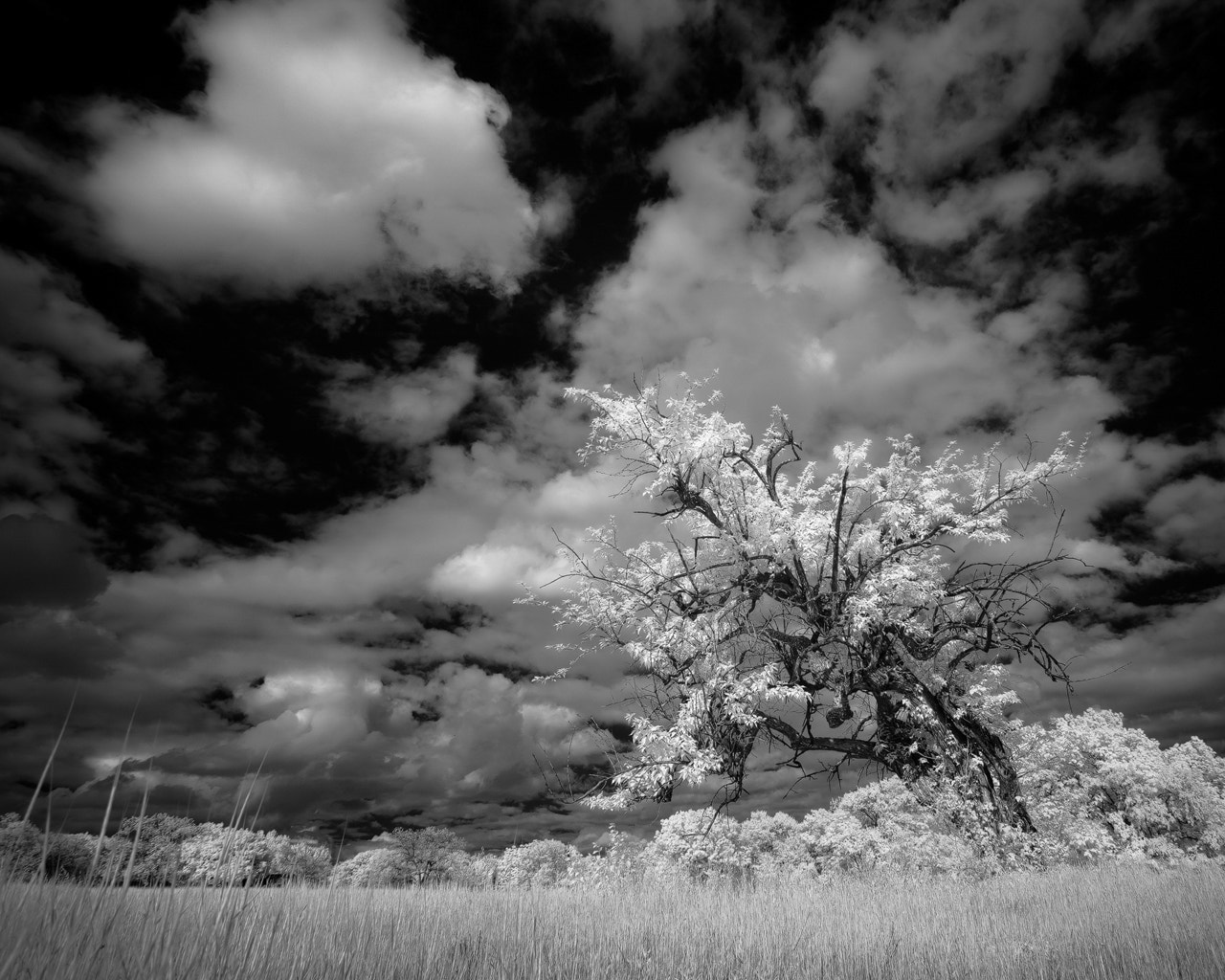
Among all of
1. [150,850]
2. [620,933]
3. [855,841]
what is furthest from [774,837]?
[150,850]

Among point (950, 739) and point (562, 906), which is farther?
point (950, 739)

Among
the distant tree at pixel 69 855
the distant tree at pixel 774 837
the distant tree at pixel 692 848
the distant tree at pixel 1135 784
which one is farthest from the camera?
the distant tree at pixel 774 837

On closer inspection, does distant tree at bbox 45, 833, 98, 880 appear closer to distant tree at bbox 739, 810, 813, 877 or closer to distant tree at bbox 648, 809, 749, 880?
distant tree at bbox 648, 809, 749, 880

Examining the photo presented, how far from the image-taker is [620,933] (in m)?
7.28

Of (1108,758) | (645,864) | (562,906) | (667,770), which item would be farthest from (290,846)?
(1108,758)

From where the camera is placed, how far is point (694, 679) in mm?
17703

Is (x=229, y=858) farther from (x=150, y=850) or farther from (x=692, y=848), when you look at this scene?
(x=692, y=848)

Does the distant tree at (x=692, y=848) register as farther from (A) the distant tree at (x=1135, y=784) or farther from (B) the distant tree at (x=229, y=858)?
(B) the distant tree at (x=229, y=858)

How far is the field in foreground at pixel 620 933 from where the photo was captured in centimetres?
360

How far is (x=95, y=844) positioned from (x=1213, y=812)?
5295 cm

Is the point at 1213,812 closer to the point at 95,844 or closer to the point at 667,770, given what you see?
the point at 667,770

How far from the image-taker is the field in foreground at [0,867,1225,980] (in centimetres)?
360

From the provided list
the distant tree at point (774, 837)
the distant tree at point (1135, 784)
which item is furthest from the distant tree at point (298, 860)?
the distant tree at point (774, 837)

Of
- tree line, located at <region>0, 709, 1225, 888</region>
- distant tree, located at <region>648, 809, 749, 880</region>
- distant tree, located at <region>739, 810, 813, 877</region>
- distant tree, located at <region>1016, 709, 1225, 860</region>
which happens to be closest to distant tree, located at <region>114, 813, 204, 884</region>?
tree line, located at <region>0, 709, 1225, 888</region>
